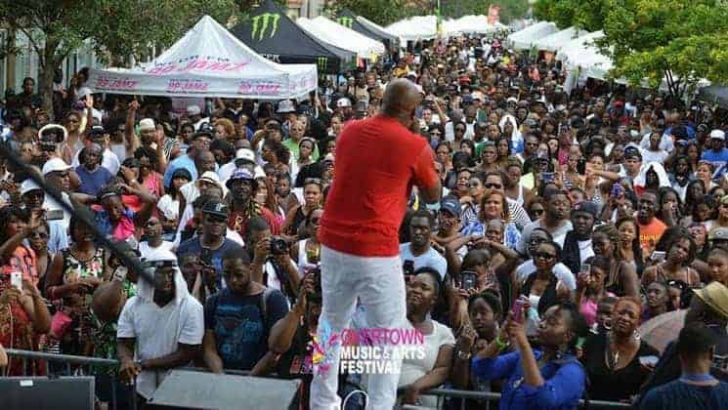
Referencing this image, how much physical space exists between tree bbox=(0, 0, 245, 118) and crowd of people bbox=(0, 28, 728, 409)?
2893 mm

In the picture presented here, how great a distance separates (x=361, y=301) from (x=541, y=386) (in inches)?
35.8

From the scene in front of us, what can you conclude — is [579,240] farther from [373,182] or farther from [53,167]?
[53,167]

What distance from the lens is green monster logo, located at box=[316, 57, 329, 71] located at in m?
25.4

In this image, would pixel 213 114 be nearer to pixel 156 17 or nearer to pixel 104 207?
pixel 156 17

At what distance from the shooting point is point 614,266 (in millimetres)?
9227

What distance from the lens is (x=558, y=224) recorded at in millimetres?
10461

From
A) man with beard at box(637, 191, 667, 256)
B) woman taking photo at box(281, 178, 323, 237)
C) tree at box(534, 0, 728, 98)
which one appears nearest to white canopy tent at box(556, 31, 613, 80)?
tree at box(534, 0, 728, 98)

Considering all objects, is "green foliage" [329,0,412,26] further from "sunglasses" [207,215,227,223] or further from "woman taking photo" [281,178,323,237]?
"sunglasses" [207,215,227,223]

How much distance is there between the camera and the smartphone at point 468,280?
8382 millimetres

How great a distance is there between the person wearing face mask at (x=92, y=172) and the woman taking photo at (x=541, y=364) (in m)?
6.33

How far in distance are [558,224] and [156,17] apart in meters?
10.8

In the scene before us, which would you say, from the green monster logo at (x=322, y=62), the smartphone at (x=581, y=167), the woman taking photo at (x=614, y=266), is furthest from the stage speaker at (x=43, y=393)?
the green monster logo at (x=322, y=62)

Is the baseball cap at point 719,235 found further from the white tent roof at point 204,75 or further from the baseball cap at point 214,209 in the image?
the white tent roof at point 204,75

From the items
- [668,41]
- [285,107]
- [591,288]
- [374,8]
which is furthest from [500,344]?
[374,8]
